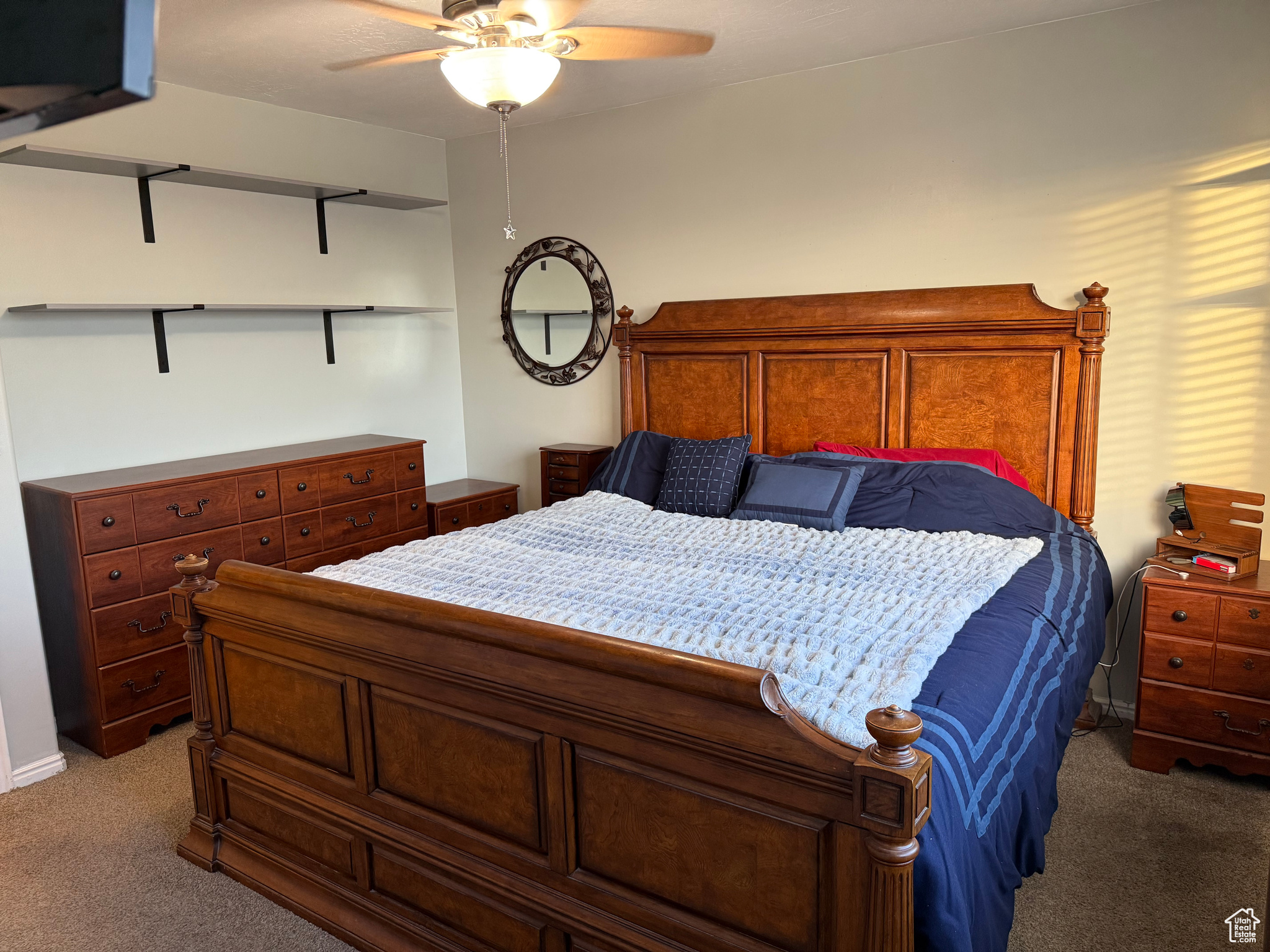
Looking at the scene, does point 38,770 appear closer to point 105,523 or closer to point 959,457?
point 105,523

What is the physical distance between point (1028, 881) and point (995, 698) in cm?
79

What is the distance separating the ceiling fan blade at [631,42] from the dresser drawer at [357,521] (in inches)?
84.2

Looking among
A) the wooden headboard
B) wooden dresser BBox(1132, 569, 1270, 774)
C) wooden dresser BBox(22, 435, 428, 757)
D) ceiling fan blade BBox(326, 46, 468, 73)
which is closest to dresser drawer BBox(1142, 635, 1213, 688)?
wooden dresser BBox(1132, 569, 1270, 774)

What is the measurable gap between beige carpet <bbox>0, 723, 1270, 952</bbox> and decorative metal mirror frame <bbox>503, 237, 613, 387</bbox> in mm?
2530

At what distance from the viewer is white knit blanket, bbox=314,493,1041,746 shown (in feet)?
6.08

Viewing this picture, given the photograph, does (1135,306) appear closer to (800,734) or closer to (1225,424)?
(1225,424)

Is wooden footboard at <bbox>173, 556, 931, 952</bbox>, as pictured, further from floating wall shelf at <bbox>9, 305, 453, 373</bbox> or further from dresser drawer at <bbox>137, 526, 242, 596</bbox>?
floating wall shelf at <bbox>9, 305, 453, 373</bbox>

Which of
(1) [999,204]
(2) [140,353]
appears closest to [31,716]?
(2) [140,353]

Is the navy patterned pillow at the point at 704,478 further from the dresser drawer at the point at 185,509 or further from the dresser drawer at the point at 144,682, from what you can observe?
the dresser drawer at the point at 144,682

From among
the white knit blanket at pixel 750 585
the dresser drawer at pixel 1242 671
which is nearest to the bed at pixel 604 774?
the white knit blanket at pixel 750 585

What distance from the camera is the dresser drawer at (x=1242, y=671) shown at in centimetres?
265

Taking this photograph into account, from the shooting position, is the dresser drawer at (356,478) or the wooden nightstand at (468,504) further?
the wooden nightstand at (468,504)

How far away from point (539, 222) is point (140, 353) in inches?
78.7

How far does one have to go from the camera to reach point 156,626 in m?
3.28
